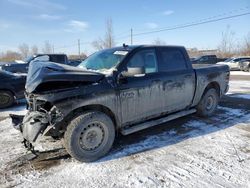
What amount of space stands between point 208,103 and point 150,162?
3192mm

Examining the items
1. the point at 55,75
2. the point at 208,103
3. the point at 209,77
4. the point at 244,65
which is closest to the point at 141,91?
the point at 55,75

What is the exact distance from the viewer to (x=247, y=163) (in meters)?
3.87

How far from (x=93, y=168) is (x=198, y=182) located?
62.3 inches

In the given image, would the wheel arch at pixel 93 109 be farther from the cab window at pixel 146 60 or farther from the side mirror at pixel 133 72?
the cab window at pixel 146 60

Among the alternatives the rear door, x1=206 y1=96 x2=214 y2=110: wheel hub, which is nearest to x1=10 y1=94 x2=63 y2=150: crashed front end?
the rear door

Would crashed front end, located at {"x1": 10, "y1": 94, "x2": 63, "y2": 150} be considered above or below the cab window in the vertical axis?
below

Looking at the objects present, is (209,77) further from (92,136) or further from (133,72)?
(92,136)

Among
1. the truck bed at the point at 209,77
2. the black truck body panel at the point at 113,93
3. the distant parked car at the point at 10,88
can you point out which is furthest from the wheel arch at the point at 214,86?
the distant parked car at the point at 10,88

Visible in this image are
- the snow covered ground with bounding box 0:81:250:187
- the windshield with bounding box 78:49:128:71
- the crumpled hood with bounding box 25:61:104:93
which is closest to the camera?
the snow covered ground with bounding box 0:81:250:187

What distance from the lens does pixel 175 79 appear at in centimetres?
→ 525

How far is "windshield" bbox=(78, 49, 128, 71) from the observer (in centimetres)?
463

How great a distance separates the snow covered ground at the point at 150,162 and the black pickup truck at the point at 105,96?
1.05 ft

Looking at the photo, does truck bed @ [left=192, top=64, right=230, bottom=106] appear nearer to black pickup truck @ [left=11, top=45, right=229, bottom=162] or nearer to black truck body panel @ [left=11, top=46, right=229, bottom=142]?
black truck body panel @ [left=11, top=46, right=229, bottom=142]

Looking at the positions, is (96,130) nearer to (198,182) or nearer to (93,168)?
(93,168)
